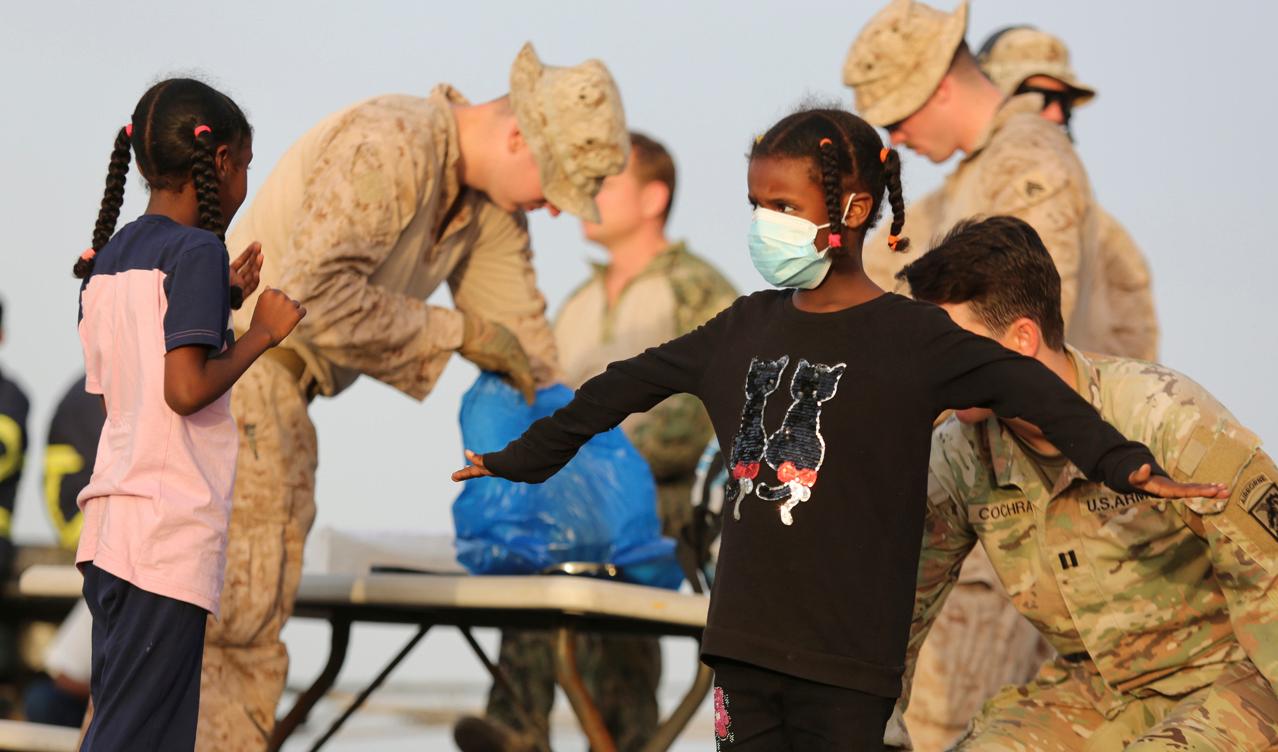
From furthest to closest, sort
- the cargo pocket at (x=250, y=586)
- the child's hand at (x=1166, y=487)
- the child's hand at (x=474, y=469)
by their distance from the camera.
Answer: the cargo pocket at (x=250, y=586), the child's hand at (x=474, y=469), the child's hand at (x=1166, y=487)

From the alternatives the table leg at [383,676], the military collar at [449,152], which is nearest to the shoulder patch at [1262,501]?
the military collar at [449,152]

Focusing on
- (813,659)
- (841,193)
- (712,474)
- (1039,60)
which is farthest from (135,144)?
(1039,60)

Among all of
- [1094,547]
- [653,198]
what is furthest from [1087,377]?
[653,198]

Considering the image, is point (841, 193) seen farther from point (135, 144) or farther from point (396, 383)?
point (396, 383)

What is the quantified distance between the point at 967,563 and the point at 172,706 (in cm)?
281

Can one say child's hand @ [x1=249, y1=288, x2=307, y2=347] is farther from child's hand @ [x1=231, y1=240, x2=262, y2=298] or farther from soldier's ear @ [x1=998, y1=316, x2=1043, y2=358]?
soldier's ear @ [x1=998, y1=316, x2=1043, y2=358]

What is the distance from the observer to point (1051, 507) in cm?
333

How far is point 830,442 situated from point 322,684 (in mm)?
2784

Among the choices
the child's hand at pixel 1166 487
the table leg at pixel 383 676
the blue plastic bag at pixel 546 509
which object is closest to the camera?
the child's hand at pixel 1166 487

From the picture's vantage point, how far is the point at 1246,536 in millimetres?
2998

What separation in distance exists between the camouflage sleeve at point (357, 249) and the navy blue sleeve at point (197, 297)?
1.30m

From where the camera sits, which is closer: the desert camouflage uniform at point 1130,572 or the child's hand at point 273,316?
the desert camouflage uniform at point 1130,572

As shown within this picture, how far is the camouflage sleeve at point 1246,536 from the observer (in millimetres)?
2977

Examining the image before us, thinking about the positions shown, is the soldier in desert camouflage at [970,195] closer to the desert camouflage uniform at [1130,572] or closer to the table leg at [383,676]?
the table leg at [383,676]
